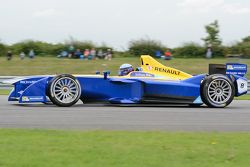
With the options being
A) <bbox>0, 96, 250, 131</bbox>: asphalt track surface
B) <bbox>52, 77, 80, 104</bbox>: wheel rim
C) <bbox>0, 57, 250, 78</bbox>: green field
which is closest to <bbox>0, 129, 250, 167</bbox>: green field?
<bbox>0, 96, 250, 131</bbox>: asphalt track surface

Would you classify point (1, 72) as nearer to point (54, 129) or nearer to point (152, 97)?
point (152, 97)

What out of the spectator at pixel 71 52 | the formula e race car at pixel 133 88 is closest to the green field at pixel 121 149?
the formula e race car at pixel 133 88

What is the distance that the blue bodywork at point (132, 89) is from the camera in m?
12.7

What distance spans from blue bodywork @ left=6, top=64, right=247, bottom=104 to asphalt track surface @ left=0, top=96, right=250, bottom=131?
24 centimetres

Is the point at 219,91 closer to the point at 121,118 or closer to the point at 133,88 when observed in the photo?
the point at 133,88

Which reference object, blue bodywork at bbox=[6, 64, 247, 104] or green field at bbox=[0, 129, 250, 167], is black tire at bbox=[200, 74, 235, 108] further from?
green field at bbox=[0, 129, 250, 167]

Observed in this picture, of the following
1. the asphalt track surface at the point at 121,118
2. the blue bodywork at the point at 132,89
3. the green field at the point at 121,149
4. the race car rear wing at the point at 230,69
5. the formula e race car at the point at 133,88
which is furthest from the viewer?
the race car rear wing at the point at 230,69

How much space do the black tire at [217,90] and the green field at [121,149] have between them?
4.48m

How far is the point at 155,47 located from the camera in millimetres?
42062

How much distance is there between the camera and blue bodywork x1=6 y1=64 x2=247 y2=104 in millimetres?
12727

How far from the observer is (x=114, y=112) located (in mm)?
11578

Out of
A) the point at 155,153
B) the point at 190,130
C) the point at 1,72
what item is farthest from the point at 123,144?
the point at 1,72

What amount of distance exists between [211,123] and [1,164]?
4.91m

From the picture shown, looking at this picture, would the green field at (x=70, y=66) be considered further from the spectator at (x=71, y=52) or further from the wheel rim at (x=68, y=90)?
the wheel rim at (x=68, y=90)
